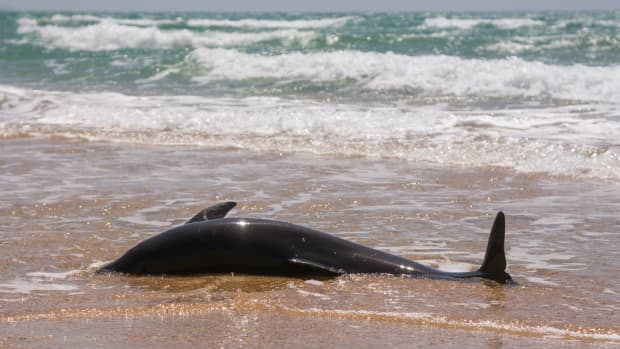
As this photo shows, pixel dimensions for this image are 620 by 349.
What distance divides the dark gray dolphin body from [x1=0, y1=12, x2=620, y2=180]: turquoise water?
4.10 meters

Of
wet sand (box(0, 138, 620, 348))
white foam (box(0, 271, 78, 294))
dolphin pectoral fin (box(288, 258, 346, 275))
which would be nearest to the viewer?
wet sand (box(0, 138, 620, 348))

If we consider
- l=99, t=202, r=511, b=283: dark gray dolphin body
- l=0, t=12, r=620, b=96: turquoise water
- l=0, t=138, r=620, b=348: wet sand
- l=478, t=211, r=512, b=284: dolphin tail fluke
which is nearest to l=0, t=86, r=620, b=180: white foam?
l=0, t=138, r=620, b=348: wet sand

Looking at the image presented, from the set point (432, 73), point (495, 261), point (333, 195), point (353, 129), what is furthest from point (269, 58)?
point (495, 261)

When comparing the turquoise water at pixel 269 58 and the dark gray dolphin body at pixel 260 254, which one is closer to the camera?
the dark gray dolphin body at pixel 260 254

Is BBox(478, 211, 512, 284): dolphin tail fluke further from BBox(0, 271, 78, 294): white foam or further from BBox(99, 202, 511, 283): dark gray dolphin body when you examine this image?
BBox(0, 271, 78, 294): white foam

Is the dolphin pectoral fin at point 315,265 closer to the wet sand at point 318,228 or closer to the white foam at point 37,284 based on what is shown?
the wet sand at point 318,228

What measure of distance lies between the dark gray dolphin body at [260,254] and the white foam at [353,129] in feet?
13.5

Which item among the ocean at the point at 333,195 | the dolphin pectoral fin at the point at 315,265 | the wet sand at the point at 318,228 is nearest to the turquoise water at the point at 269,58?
the ocean at the point at 333,195

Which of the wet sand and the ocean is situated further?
the ocean

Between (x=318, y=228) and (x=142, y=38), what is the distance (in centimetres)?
3017

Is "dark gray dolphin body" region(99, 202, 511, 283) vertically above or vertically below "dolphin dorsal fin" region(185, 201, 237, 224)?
below

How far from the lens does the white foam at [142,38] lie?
34.6 metres

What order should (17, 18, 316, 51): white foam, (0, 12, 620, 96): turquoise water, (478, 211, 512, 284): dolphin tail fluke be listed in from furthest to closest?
(17, 18, 316, 51): white foam < (0, 12, 620, 96): turquoise water < (478, 211, 512, 284): dolphin tail fluke

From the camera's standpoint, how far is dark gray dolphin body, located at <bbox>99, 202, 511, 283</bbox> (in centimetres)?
540
